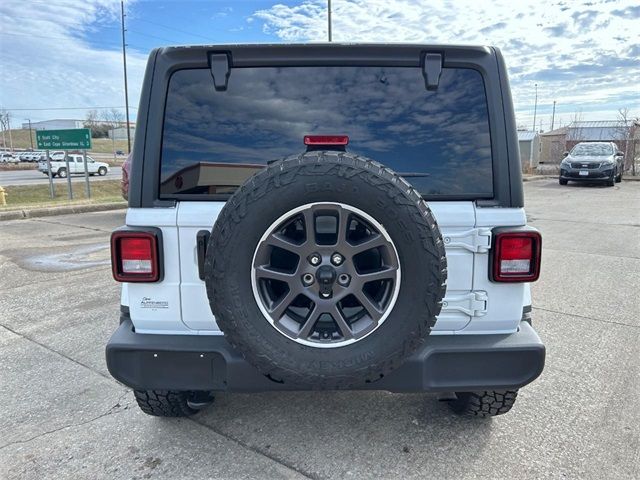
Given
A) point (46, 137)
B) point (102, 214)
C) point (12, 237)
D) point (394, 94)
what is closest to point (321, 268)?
point (394, 94)

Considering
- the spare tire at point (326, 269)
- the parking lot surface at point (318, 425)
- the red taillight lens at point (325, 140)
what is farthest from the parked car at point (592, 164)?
the spare tire at point (326, 269)

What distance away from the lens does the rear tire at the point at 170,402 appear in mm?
2670

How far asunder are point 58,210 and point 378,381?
12580 millimetres

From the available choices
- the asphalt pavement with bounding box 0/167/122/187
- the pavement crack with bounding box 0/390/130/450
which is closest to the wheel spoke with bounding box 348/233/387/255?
the pavement crack with bounding box 0/390/130/450

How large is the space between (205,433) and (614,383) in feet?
8.91

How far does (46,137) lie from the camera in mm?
16094

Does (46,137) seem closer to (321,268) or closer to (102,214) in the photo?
(102,214)

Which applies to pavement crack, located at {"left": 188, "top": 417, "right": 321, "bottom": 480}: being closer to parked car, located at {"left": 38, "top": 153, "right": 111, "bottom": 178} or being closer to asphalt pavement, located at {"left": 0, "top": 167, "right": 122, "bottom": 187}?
asphalt pavement, located at {"left": 0, "top": 167, "right": 122, "bottom": 187}

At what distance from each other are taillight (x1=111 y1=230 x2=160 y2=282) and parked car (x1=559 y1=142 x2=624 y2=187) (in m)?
20.3

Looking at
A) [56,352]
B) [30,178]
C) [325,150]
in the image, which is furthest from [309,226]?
[30,178]

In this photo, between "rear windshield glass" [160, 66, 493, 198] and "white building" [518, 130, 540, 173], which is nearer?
"rear windshield glass" [160, 66, 493, 198]

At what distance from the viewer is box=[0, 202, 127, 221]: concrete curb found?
38.5 feet

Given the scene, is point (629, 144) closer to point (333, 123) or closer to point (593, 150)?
point (593, 150)

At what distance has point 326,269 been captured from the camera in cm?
200
